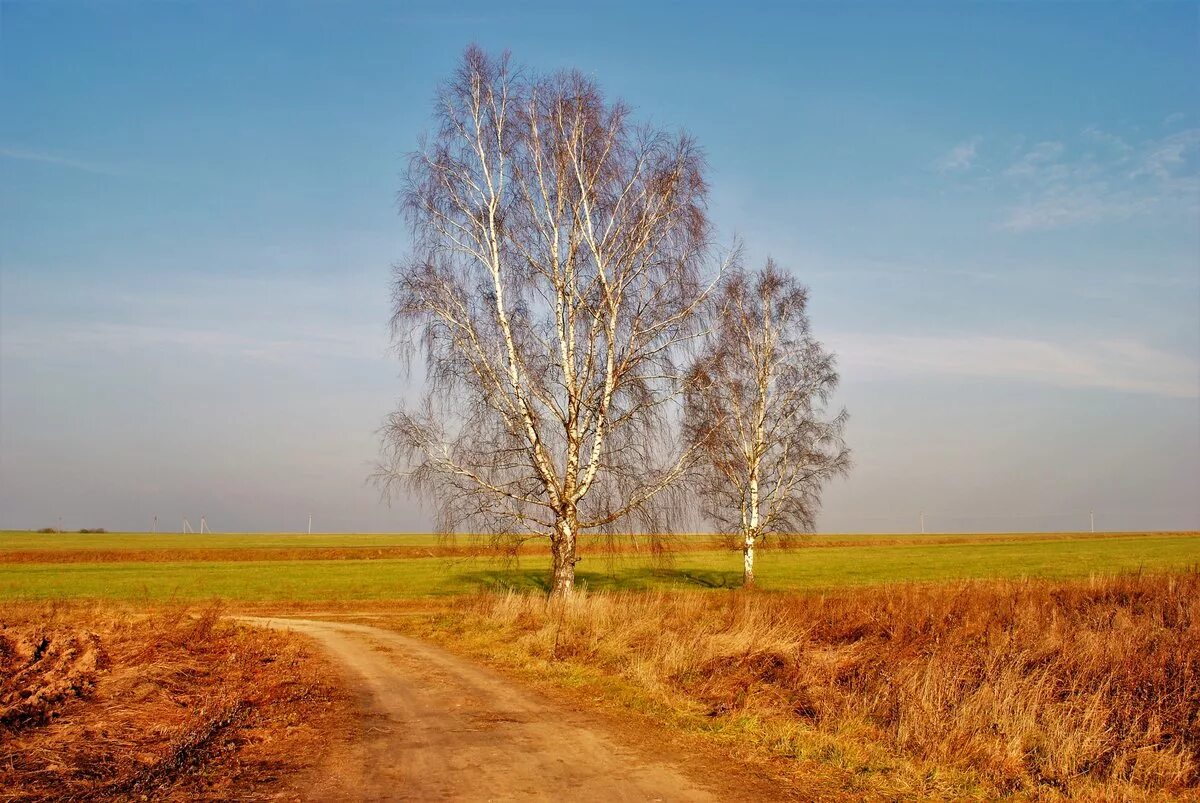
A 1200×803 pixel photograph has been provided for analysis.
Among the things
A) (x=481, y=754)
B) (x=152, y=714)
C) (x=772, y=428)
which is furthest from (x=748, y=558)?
(x=152, y=714)

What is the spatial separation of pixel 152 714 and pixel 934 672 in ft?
33.0

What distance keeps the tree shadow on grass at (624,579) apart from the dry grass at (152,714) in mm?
23782

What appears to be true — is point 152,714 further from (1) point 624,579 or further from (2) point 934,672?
(1) point 624,579

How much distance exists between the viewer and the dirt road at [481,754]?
22.1ft

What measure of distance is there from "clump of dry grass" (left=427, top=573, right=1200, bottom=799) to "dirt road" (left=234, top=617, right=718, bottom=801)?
177 cm

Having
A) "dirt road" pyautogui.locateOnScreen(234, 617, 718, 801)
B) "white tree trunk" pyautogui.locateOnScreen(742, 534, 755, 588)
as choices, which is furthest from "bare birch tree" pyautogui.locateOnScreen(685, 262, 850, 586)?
"dirt road" pyautogui.locateOnScreen(234, 617, 718, 801)

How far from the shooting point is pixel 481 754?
792cm

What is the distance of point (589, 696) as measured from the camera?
11.1 meters

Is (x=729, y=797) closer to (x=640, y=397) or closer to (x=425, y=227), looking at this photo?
(x=640, y=397)

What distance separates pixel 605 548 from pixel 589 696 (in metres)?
9.33

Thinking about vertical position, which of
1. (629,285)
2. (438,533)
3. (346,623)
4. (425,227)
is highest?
(425,227)

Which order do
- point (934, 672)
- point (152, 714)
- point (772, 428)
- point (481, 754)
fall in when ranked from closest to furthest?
point (481, 754) → point (152, 714) → point (934, 672) → point (772, 428)

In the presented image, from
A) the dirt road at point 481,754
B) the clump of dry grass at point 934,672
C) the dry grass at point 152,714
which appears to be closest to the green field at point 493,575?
the clump of dry grass at point 934,672

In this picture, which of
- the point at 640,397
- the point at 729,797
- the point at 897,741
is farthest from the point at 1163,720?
the point at 640,397
